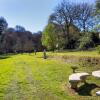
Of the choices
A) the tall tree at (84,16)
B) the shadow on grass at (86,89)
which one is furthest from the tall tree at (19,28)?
the shadow on grass at (86,89)

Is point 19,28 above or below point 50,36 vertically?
above

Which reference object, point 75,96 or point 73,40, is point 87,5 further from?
point 75,96

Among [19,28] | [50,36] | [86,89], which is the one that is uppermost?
[19,28]

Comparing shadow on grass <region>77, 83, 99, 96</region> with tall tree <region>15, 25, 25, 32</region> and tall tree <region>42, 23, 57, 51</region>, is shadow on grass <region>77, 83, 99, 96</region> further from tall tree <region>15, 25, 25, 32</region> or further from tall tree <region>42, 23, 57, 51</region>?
tall tree <region>15, 25, 25, 32</region>

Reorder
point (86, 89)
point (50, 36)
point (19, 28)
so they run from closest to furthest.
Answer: point (86, 89)
point (50, 36)
point (19, 28)

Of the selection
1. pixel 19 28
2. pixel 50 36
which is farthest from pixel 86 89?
pixel 19 28

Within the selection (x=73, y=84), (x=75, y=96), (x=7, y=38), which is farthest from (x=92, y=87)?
(x=7, y=38)

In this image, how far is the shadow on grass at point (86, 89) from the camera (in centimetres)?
1297

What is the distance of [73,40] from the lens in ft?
228

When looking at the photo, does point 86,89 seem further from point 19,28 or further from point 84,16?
point 19,28

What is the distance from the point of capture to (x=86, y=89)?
45.3 feet

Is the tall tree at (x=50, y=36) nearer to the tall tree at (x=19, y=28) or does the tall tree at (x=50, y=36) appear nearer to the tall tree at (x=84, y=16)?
the tall tree at (x=84, y=16)

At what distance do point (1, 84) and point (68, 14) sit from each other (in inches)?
2103

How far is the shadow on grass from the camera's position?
13.0 meters
